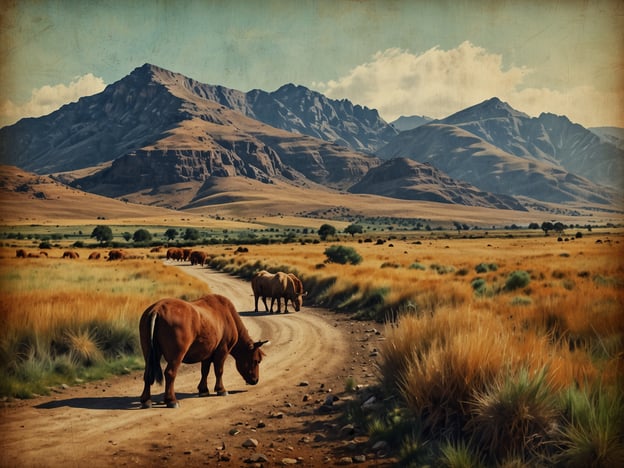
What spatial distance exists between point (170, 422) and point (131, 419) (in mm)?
683

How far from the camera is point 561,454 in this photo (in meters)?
5.91

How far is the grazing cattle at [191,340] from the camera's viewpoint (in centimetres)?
912

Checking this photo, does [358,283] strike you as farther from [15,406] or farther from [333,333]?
[15,406]

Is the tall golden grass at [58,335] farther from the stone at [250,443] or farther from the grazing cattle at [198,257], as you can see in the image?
the grazing cattle at [198,257]

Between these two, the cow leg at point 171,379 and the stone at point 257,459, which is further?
the cow leg at point 171,379

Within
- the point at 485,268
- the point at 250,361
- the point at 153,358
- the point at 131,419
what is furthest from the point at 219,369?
the point at 485,268

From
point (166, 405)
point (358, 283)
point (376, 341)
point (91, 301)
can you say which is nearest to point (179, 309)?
point (166, 405)

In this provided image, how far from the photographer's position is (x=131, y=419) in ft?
28.8

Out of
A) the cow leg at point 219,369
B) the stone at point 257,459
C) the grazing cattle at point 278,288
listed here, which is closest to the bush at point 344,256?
the grazing cattle at point 278,288

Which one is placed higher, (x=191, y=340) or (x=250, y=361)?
(x=191, y=340)

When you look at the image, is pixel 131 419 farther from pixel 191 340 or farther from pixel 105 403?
pixel 191 340

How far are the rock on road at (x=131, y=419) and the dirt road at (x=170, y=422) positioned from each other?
0.05 feet

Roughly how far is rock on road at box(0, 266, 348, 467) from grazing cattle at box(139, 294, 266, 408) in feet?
1.72

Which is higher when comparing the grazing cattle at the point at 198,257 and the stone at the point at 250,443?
the stone at the point at 250,443
